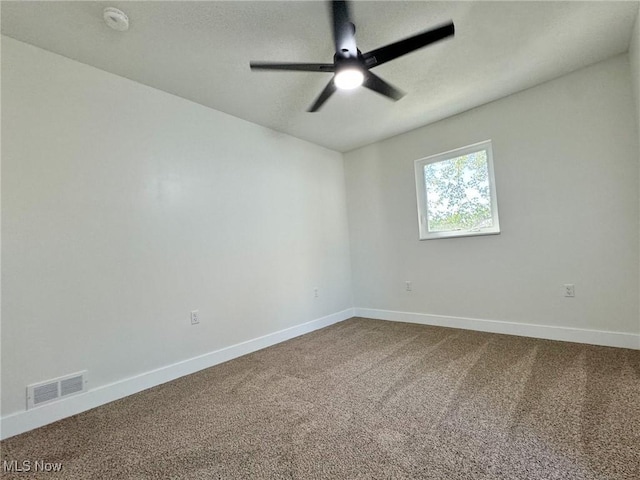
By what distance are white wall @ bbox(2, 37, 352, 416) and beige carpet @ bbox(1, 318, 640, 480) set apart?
1.34ft

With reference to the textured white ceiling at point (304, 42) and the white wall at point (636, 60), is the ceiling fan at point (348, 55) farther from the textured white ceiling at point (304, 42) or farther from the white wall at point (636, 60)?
the white wall at point (636, 60)

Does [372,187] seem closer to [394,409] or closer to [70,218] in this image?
[394,409]

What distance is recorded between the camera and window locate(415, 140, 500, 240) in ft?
10.2

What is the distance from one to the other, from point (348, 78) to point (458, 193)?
2108 mm

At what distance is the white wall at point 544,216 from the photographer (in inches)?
95.1

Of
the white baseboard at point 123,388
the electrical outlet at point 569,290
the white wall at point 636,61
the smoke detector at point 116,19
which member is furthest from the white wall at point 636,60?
the white baseboard at point 123,388

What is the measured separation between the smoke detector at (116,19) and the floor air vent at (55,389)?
85.6 inches

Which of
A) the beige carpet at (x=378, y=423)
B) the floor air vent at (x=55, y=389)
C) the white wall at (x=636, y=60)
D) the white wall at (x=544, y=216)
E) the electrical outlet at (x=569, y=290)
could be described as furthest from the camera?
the electrical outlet at (x=569, y=290)

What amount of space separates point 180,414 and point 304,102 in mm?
2632

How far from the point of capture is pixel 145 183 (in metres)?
2.36

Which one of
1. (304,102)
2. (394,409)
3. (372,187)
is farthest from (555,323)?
(304,102)

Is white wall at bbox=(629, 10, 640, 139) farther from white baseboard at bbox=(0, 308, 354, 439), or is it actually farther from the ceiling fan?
white baseboard at bbox=(0, 308, 354, 439)

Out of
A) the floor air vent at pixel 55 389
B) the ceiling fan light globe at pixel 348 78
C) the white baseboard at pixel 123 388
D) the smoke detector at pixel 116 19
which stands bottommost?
the white baseboard at pixel 123 388

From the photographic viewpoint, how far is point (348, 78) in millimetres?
1792
